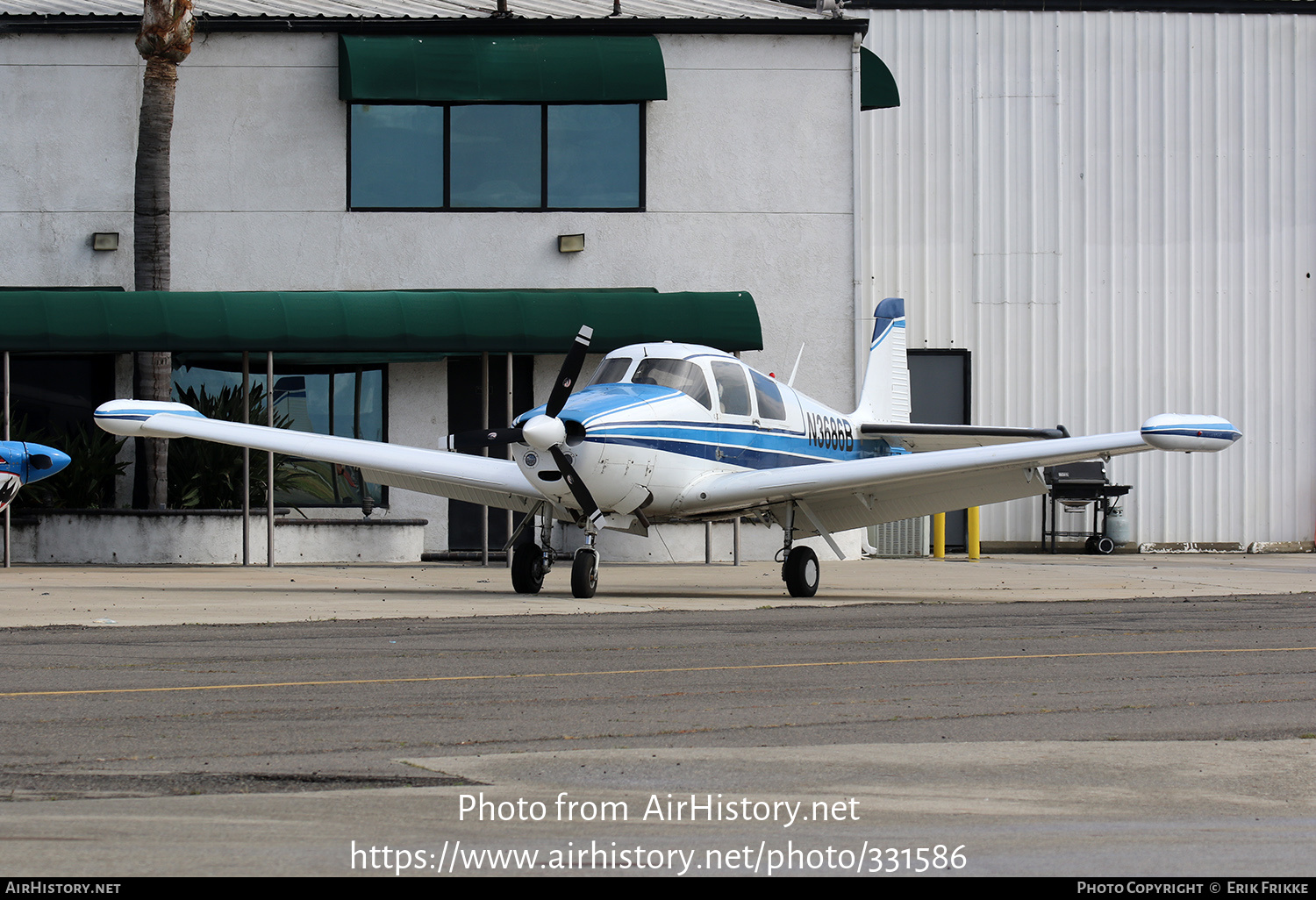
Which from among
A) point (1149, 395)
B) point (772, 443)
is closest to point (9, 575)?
point (772, 443)

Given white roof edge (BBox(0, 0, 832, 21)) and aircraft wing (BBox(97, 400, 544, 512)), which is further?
white roof edge (BBox(0, 0, 832, 21))

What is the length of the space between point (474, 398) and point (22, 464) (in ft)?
22.6

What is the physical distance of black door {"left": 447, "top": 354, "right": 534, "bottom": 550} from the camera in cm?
2242

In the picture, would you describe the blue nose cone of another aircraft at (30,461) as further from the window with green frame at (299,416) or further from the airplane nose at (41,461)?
the window with green frame at (299,416)

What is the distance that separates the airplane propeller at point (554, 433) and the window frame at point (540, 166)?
→ 9682 mm

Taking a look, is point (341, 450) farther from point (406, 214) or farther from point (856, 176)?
point (856, 176)

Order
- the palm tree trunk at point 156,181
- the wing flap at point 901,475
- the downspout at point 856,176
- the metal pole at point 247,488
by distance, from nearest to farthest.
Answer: the wing flap at point 901,475 < the metal pole at point 247,488 < the palm tree trunk at point 156,181 < the downspout at point 856,176

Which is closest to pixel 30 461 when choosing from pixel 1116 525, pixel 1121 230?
pixel 1116 525

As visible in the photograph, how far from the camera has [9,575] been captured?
1683 centimetres

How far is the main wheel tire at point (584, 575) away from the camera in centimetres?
1351

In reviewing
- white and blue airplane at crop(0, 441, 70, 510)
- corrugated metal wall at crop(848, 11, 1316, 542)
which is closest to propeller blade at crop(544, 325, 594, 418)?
white and blue airplane at crop(0, 441, 70, 510)

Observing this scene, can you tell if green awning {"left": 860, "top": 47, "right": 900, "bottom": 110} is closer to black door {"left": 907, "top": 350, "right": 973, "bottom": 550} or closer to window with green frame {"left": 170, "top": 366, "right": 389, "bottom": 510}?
black door {"left": 907, "top": 350, "right": 973, "bottom": 550}

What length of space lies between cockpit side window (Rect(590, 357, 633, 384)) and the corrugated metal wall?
1298 cm

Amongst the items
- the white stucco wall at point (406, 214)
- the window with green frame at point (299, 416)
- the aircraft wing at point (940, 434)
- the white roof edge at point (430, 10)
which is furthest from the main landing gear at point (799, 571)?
the white roof edge at point (430, 10)
